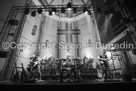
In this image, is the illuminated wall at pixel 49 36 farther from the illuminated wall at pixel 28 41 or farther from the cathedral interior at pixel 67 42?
the illuminated wall at pixel 28 41

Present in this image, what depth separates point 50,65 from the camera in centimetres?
795

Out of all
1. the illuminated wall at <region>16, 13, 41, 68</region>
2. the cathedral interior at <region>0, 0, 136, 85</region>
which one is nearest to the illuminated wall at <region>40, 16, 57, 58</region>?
the cathedral interior at <region>0, 0, 136, 85</region>

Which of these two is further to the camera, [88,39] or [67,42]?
[67,42]

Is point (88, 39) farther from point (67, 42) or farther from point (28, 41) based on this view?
point (28, 41)

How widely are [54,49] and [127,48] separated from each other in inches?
297

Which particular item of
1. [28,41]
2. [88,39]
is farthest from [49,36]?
[88,39]

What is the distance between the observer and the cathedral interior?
4.71 metres

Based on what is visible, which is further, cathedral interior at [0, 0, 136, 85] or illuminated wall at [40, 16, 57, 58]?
illuminated wall at [40, 16, 57, 58]

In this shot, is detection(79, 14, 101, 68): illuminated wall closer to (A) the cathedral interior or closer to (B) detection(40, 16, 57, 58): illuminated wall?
(A) the cathedral interior

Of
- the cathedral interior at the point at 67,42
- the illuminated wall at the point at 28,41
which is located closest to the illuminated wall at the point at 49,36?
the cathedral interior at the point at 67,42

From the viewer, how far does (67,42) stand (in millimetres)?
11047

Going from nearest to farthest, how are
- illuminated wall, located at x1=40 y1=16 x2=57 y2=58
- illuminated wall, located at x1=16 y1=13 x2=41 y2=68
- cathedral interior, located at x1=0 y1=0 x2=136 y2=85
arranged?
cathedral interior, located at x1=0 y1=0 x2=136 y2=85, illuminated wall, located at x1=16 y1=13 x2=41 y2=68, illuminated wall, located at x1=40 y1=16 x2=57 y2=58

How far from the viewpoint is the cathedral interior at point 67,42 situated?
15.4 ft

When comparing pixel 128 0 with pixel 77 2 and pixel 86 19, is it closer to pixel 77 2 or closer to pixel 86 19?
pixel 86 19
